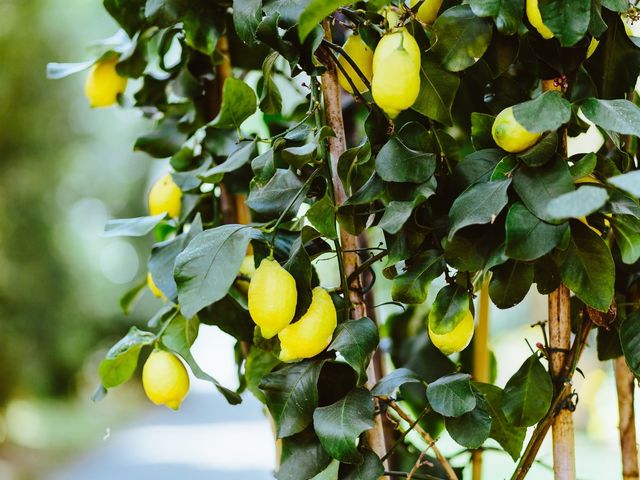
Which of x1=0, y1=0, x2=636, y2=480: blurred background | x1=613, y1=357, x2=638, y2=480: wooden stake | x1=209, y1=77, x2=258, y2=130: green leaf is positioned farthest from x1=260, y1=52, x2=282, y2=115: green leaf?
x1=0, y1=0, x2=636, y2=480: blurred background

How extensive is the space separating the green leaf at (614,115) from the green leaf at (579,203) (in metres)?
0.08

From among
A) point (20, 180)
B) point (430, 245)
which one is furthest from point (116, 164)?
point (430, 245)

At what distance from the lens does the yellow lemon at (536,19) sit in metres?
0.40

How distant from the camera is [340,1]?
351mm

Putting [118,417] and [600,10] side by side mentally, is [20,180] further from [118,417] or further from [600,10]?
[600,10]

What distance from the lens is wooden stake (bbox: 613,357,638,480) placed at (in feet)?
1.90

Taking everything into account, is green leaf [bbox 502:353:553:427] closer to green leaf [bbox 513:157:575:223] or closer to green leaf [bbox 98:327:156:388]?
green leaf [bbox 513:157:575:223]

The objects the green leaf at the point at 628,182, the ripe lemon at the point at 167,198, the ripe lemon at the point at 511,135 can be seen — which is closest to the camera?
the green leaf at the point at 628,182

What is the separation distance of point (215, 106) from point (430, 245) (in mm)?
315

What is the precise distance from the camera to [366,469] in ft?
1.51

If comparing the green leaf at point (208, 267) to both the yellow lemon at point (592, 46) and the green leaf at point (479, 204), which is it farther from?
the yellow lemon at point (592, 46)

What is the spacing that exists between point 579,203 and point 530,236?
0.07 m

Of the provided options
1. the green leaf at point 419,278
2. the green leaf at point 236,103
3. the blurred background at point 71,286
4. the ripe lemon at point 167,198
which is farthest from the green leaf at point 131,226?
the blurred background at point 71,286

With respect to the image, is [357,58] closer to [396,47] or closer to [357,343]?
[396,47]
